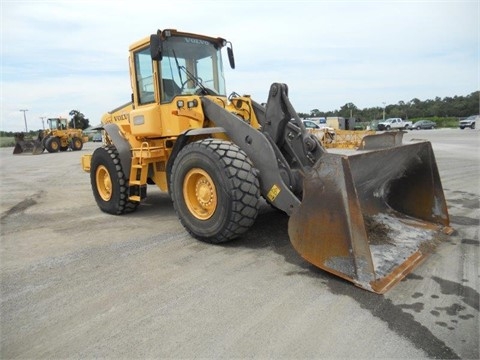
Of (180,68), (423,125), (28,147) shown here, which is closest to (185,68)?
(180,68)

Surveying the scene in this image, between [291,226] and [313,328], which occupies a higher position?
[291,226]

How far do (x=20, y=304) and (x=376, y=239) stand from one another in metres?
3.34

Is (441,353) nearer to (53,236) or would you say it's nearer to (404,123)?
(53,236)

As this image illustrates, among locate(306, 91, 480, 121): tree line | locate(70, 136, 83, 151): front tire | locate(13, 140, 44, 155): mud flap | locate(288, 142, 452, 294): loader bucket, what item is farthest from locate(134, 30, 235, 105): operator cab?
locate(306, 91, 480, 121): tree line

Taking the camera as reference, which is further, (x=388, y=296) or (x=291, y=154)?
(x=291, y=154)

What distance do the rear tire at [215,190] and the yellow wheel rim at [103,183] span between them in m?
2.15

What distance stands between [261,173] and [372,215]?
4.81ft

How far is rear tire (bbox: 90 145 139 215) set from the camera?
19.8 feet

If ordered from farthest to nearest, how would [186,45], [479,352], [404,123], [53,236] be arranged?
[404,123] < [186,45] < [53,236] < [479,352]

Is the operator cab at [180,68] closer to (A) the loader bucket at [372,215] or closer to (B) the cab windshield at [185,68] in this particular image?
(B) the cab windshield at [185,68]

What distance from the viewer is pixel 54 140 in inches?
1112

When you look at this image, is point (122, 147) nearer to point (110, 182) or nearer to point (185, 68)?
point (110, 182)

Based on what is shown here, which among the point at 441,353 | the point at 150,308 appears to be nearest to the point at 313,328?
the point at 441,353

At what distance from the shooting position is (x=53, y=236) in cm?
510
